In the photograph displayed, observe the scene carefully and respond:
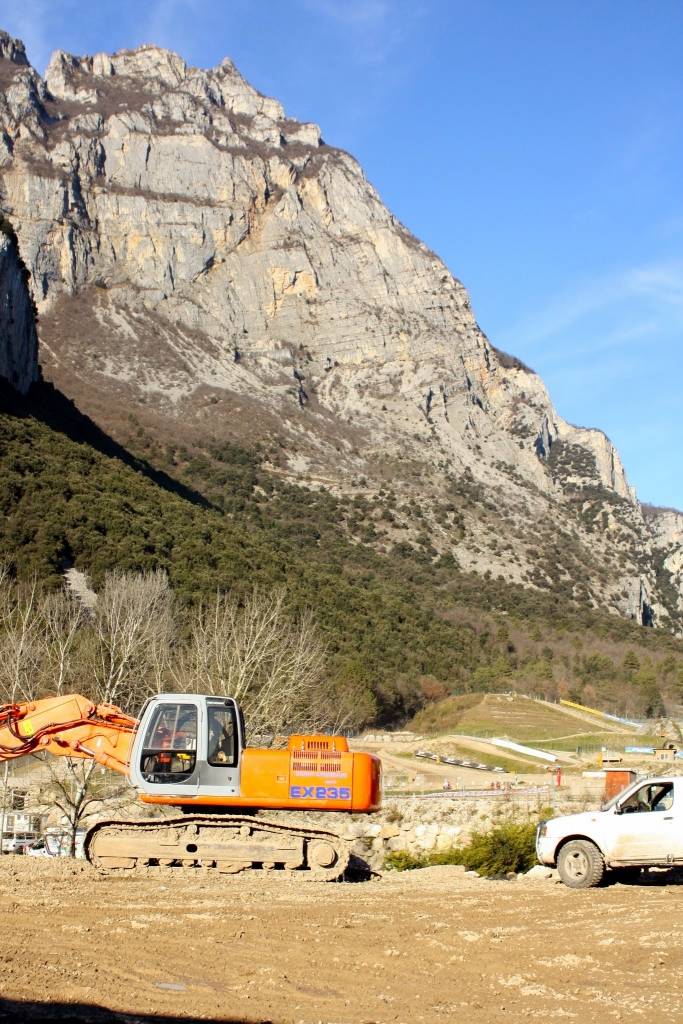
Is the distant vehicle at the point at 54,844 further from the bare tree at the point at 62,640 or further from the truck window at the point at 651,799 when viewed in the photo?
the truck window at the point at 651,799

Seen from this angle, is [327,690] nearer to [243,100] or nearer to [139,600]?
[139,600]

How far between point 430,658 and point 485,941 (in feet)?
206

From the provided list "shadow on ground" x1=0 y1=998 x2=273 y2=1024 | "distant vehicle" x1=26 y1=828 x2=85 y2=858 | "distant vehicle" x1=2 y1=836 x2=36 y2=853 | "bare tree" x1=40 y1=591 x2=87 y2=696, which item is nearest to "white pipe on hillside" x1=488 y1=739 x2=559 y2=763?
"bare tree" x1=40 y1=591 x2=87 y2=696

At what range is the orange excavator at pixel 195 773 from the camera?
14719 mm

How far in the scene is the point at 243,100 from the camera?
586 ft

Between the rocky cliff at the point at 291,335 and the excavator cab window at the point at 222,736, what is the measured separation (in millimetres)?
88580

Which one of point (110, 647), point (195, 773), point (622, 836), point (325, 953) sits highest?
point (110, 647)

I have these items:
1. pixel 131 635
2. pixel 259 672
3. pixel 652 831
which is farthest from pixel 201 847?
pixel 259 672

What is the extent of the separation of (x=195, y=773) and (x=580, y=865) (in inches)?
224

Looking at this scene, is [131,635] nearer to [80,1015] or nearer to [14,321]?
[80,1015]

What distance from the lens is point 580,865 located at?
14547 millimetres

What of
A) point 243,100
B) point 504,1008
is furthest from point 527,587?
point 243,100

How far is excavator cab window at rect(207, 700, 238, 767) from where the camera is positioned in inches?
587

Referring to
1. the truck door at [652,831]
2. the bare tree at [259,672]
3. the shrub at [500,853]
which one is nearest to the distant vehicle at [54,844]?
the bare tree at [259,672]
